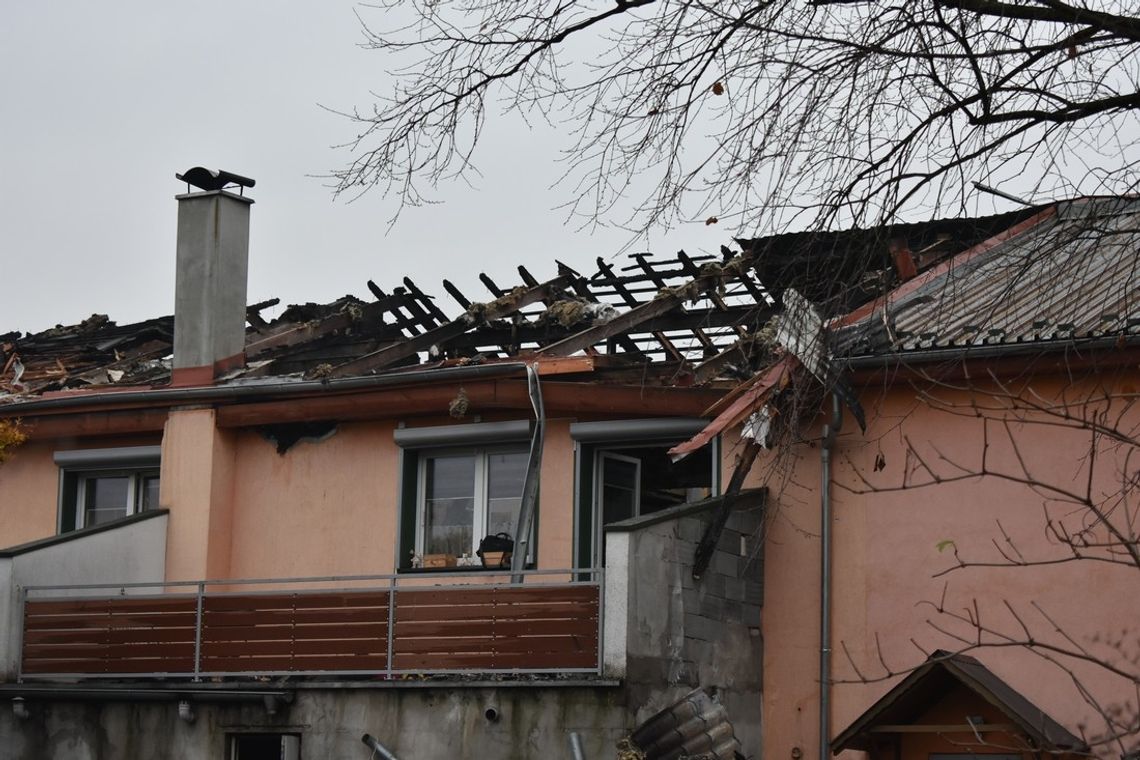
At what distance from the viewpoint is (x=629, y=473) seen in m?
16.6

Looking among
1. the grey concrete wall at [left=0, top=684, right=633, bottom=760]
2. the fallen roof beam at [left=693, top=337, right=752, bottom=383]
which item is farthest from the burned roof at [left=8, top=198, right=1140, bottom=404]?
the grey concrete wall at [left=0, top=684, right=633, bottom=760]

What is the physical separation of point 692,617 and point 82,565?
21.3 feet

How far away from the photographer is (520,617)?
46.8 feet

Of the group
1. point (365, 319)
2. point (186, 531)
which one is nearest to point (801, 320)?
point (186, 531)

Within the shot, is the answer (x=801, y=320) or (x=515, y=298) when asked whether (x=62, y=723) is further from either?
(x=801, y=320)

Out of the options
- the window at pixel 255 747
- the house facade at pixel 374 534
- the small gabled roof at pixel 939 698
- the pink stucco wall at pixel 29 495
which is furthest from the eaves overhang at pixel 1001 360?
the pink stucco wall at pixel 29 495

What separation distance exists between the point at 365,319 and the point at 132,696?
5999 mm

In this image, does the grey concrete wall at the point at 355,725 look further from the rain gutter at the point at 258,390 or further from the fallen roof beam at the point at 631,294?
the fallen roof beam at the point at 631,294

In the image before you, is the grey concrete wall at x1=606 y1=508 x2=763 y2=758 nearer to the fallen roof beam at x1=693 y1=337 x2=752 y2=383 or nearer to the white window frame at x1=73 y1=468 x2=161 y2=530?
the fallen roof beam at x1=693 y1=337 x2=752 y2=383

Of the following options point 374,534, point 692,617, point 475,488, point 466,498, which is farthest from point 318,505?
point 692,617

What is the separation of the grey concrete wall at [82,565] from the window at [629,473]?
15.0 ft

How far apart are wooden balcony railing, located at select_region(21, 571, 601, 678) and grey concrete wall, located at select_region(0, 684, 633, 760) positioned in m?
0.27

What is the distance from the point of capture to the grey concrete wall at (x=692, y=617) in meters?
13.5

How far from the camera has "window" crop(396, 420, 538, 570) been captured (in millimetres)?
16609
